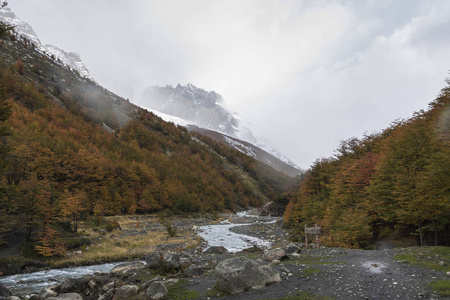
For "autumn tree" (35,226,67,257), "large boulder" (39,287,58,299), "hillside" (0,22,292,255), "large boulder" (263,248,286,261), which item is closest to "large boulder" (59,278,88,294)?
"large boulder" (39,287,58,299)

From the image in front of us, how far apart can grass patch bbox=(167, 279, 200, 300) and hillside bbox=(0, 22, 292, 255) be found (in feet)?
57.8

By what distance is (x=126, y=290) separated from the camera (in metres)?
12.9

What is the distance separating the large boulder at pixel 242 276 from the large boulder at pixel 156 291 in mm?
3019

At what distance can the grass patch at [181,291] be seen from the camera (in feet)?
41.1

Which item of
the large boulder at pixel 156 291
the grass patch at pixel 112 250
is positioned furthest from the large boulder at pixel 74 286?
the grass patch at pixel 112 250

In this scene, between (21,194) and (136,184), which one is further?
(136,184)

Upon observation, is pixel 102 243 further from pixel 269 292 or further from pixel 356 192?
pixel 356 192

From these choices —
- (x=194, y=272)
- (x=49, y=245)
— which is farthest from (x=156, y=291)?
(x=49, y=245)

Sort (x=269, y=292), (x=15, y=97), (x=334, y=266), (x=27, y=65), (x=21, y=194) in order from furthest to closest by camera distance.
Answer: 1. (x=27, y=65)
2. (x=15, y=97)
3. (x=21, y=194)
4. (x=334, y=266)
5. (x=269, y=292)

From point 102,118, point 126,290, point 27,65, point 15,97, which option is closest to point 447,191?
point 126,290

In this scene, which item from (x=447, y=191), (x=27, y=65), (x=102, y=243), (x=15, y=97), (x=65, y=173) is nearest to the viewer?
(x=447, y=191)

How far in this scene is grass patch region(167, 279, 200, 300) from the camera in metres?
12.5

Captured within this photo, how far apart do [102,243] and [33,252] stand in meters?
9.19

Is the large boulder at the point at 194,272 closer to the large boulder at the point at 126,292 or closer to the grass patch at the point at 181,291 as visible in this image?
the grass patch at the point at 181,291
